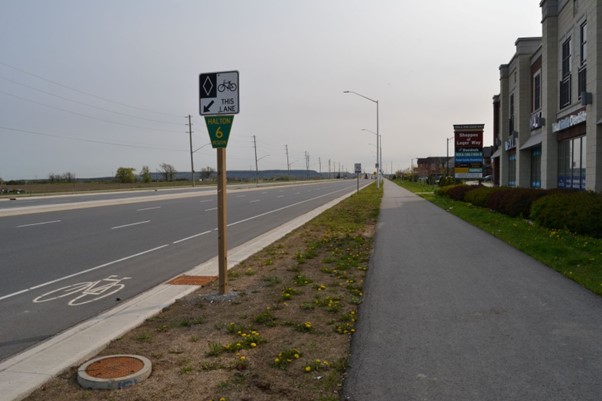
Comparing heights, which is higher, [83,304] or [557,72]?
[557,72]

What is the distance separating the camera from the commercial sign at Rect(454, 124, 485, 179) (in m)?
34.7

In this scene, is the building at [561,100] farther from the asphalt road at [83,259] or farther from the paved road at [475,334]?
the paved road at [475,334]

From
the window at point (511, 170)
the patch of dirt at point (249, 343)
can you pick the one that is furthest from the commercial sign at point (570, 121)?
the patch of dirt at point (249, 343)

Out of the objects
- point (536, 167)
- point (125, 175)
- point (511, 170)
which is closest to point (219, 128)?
point (536, 167)

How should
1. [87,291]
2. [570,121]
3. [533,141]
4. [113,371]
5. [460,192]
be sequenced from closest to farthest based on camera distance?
[113,371], [87,291], [570,121], [533,141], [460,192]

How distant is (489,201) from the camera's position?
23.2 metres

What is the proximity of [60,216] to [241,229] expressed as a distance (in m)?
9.57

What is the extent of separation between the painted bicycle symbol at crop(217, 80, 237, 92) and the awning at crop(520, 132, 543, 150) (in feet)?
84.8

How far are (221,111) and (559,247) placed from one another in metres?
8.17

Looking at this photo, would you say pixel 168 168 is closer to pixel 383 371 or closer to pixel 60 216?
pixel 60 216

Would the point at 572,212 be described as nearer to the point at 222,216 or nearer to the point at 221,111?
the point at 222,216

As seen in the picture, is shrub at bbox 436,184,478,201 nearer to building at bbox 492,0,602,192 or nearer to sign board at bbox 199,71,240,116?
building at bbox 492,0,602,192

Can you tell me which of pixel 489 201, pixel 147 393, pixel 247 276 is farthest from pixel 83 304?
pixel 489 201

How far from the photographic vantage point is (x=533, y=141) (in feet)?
103
